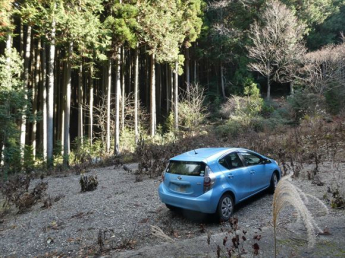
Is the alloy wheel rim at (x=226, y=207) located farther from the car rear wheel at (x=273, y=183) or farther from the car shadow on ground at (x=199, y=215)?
the car rear wheel at (x=273, y=183)

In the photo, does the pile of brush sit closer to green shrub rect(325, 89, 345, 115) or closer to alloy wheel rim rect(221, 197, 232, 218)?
alloy wheel rim rect(221, 197, 232, 218)

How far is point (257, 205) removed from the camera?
6.03 metres

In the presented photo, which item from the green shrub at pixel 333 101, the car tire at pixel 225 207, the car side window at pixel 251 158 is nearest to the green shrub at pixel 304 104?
the green shrub at pixel 333 101

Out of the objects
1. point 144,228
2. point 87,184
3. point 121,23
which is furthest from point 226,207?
point 121,23

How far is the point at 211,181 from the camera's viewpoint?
486 centimetres

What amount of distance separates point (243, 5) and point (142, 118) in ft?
56.9

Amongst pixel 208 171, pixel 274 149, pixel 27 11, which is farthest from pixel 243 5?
pixel 208 171

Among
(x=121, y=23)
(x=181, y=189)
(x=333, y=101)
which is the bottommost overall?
(x=181, y=189)

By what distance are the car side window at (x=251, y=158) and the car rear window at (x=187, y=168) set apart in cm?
150

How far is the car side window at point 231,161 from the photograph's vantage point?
537 centimetres

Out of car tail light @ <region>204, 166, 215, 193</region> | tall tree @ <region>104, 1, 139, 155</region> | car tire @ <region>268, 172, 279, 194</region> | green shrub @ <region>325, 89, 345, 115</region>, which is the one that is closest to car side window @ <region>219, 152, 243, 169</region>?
car tail light @ <region>204, 166, 215, 193</region>

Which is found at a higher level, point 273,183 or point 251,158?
point 251,158

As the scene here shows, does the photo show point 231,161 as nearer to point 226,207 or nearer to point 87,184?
point 226,207

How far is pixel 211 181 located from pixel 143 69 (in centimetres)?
→ 2767
